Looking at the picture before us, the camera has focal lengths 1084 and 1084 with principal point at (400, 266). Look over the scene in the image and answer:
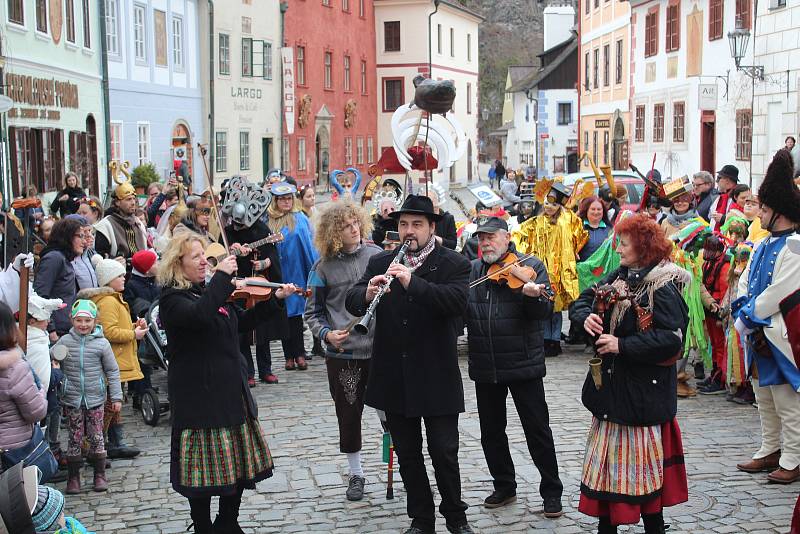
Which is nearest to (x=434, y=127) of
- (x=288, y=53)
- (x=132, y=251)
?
(x=132, y=251)

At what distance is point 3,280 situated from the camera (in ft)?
26.9

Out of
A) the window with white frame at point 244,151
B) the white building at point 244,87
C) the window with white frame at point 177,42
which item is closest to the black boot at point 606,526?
the window with white frame at point 177,42

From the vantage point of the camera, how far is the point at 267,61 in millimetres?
39656

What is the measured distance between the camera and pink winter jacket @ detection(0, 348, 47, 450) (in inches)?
233

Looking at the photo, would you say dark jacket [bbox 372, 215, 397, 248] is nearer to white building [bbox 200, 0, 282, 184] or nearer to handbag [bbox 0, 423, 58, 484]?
handbag [bbox 0, 423, 58, 484]

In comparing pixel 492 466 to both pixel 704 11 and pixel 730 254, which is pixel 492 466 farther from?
pixel 704 11

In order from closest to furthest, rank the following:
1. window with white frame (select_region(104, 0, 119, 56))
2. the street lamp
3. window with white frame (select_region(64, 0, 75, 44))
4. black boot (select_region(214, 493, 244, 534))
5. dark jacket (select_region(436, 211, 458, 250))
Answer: black boot (select_region(214, 493, 244, 534)), dark jacket (select_region(436, 211, 458, 250)), window with white frame (select_region(64, 0, 75, 44)), the street lamp, window with white frame (select_region(104, 0, 119, 56))

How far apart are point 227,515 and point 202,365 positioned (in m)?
0.89

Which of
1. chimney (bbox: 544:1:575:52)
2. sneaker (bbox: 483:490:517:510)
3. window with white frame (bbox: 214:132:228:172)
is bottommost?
sneaker (bbox: 483:490:517:510)

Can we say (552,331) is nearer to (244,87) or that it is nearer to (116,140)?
(116,140)

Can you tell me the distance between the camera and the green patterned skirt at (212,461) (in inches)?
233

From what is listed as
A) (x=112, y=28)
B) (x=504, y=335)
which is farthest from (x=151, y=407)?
(x=112, y=28)

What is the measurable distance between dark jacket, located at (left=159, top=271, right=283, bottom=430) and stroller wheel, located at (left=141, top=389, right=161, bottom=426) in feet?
11.0

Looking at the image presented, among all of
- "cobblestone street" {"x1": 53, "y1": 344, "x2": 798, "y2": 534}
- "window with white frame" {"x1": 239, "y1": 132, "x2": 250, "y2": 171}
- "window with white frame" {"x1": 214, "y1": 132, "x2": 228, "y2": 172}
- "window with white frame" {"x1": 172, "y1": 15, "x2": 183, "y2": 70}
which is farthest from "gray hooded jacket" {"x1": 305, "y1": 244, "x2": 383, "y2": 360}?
"window with white frame" {"x1": 239, "y1": 132, "x2": 250, "y2": 171}
